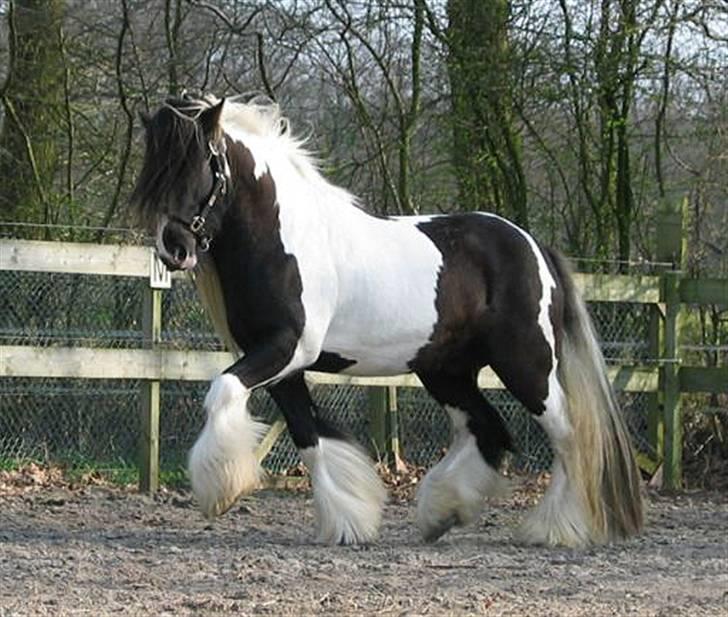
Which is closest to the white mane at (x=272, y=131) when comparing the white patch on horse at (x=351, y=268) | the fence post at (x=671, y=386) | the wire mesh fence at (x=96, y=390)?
the white patch on horse at (x=351, y=268)

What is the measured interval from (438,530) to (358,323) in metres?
1.10

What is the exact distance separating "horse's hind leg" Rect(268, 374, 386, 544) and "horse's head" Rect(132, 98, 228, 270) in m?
0.90

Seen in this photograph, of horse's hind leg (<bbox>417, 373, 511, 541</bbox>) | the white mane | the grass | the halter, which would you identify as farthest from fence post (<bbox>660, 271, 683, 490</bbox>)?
the halter

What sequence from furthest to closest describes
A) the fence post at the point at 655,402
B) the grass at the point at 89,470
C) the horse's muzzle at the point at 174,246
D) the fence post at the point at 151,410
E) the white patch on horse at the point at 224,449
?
the fence post at the point at 655,402 → the grass at the point at 89,470 → the fence post at the point at 151,410 → the horse's muzzle at the point at 174,246 → the white patch on horse at the point at 224,449

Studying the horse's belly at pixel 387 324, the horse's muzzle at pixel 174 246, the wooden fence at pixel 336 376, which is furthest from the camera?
the wooden fence at pixel 336 376

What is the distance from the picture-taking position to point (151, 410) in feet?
31.0

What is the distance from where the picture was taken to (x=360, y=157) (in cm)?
1370

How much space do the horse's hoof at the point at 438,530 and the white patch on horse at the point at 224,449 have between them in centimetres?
106

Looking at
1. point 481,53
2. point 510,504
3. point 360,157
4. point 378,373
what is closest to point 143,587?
point 378,373

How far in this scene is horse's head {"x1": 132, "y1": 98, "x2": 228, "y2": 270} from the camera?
6.82 meters

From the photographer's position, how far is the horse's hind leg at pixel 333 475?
7.24 meters

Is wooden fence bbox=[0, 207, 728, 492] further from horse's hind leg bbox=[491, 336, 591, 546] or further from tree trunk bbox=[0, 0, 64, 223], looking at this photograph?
tree trunk bbox=[0, 0, 64, 223]

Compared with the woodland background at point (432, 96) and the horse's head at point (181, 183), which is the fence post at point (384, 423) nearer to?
the woodland background at point (432, 96)

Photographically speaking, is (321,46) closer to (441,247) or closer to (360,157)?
(360,157)
